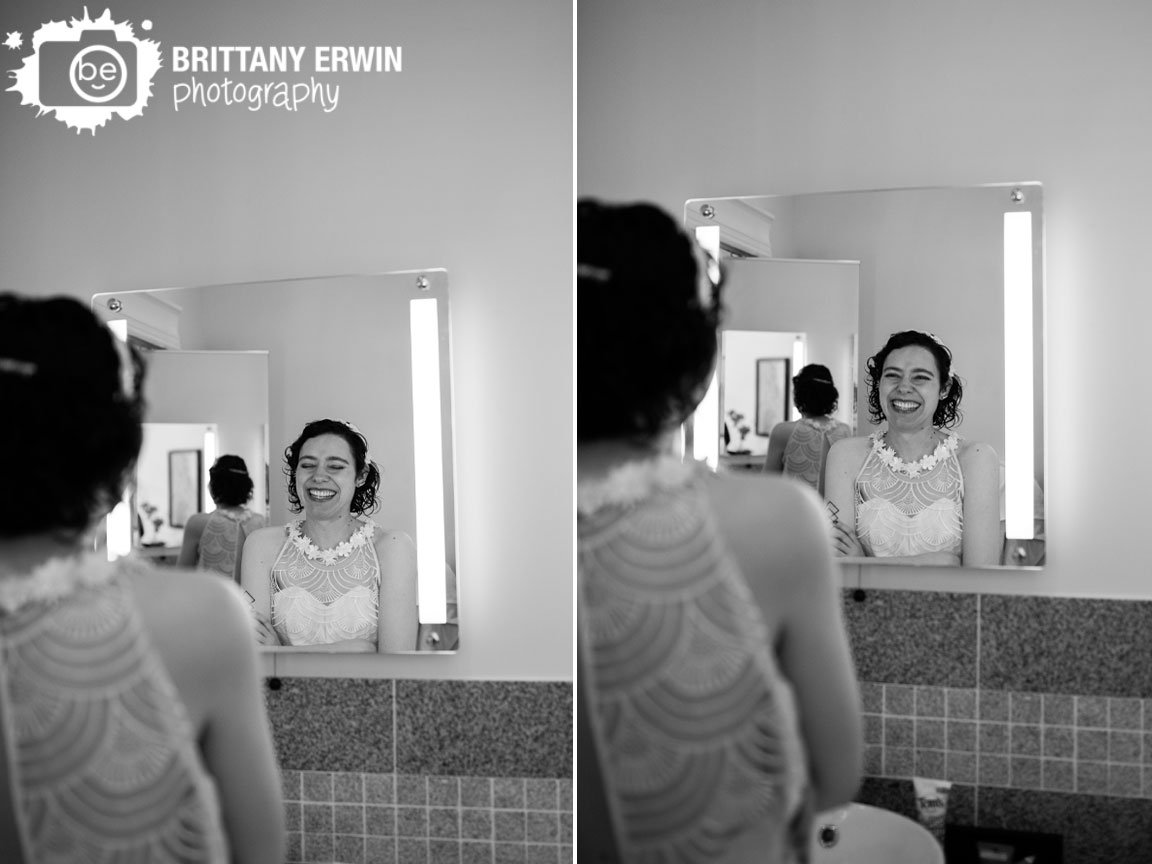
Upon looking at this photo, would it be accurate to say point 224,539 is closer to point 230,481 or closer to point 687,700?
point 230,481

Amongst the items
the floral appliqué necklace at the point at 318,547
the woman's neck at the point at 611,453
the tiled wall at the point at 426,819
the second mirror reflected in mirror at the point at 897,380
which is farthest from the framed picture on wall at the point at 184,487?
the second mirror reflected in mirror at the point at 897,380

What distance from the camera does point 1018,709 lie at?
1006mm

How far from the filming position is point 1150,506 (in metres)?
0.99

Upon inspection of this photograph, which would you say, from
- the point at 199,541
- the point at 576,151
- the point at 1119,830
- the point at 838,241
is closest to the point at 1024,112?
the point at 838,241

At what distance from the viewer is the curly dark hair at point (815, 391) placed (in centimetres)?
99

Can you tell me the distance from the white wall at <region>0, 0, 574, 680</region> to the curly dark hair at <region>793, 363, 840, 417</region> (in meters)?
0.25

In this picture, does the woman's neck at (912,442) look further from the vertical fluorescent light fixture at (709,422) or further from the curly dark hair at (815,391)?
the vertical fluorescent light fixture at (709,422)

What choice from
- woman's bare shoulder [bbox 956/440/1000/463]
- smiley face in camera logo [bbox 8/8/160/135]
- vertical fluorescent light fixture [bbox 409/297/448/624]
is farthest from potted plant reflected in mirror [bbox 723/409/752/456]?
smiley face in camera logo [bbox 8/8/160/135]

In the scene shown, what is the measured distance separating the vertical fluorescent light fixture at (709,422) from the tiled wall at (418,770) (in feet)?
1.08

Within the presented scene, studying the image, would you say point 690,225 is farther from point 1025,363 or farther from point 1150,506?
point 1150,506

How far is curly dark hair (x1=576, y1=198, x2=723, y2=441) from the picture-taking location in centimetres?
92

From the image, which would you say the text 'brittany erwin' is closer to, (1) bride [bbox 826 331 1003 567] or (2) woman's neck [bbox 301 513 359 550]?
(2) woman's neck [bbox 301 513 359 550]

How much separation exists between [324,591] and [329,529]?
0.07 m

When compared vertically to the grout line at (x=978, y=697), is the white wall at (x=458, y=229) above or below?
above
